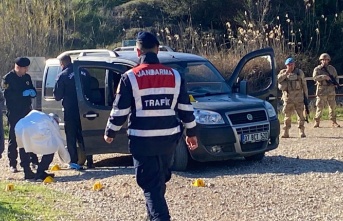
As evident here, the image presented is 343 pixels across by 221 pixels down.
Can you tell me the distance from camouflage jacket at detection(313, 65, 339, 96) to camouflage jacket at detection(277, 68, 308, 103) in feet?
6.01

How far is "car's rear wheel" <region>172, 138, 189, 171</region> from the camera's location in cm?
1182

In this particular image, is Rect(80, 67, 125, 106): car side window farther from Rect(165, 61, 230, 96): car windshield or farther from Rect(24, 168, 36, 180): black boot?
Rect(24, 168, 36, 180): black boot

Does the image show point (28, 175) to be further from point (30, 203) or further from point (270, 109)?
point (270, 109)

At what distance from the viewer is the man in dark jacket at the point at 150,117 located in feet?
23.7

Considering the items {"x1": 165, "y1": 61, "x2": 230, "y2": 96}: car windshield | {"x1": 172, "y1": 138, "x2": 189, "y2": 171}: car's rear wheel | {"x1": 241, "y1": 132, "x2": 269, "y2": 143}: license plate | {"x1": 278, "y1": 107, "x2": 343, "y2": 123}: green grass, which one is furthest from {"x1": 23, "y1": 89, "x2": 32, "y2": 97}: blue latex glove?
{"x1": 278, "y1": 107, "x2": 343, "y2": 123}: green grass

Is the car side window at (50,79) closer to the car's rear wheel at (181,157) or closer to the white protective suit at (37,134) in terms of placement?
the white protective suit at (37,134)

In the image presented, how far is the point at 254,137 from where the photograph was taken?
12.1m

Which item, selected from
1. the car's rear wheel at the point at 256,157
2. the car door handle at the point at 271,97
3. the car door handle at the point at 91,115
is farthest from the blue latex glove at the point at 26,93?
the car door handle at the point at 271,97

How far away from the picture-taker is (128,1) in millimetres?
36219

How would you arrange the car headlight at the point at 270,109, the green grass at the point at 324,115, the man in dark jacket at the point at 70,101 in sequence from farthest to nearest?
the green grass at the point at 324,115 < the car headlight at the point at 270,109 < the man in dark jacket at the point at 70,101

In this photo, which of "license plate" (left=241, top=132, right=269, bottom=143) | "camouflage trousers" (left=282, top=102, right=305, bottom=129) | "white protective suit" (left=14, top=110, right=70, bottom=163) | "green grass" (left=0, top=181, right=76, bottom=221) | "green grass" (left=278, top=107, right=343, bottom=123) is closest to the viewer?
"green grass" (left=0, top=181, right=76, bottom=221)

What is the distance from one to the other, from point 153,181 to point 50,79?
7078 mm

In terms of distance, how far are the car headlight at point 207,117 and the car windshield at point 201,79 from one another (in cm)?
87

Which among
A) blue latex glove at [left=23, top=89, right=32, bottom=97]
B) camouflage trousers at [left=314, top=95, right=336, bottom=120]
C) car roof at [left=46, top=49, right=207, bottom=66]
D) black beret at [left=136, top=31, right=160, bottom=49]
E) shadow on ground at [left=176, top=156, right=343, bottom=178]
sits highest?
black beret at [left=136, top=31, right=160, bottom=49]
